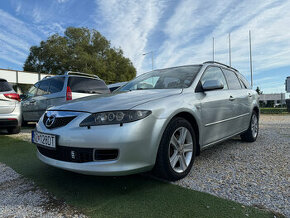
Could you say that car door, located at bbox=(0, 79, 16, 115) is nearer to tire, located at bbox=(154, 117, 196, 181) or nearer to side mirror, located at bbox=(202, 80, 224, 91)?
tire, located at bbox=(154, 117, 196, 181)

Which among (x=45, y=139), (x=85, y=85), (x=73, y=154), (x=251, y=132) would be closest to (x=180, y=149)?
(x=73, y=154)

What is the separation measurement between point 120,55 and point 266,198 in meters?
35.8

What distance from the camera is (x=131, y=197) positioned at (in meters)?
1.91

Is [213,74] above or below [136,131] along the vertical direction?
above

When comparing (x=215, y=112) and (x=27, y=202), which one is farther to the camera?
(x=215, y=112)

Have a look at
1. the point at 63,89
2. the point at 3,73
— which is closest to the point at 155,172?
the point at 63,89

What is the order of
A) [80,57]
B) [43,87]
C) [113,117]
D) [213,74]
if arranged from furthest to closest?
[80,57], [43,87], [213,74], [113,117]

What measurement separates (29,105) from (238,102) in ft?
20.2

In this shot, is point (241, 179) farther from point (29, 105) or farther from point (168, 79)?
point (29, 105)

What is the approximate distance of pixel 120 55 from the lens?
3588cm

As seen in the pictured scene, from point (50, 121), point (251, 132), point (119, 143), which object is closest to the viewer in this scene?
point (119, 143)

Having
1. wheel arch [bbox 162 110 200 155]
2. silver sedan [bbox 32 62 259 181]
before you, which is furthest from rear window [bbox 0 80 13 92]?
wheel arch [bbox 162 110 200 155]

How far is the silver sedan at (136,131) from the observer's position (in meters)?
1.83

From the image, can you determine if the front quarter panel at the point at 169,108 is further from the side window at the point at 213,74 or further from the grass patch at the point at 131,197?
the side window at the point at 213,74
